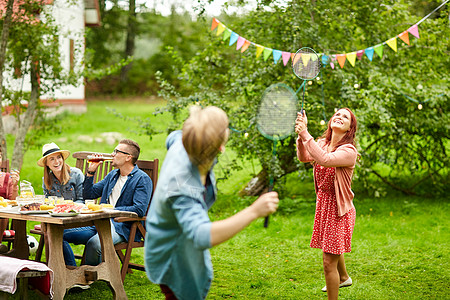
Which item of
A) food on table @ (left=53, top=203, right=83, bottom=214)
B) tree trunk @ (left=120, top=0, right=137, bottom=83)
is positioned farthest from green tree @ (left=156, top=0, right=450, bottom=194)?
tree trunk @ (left=120, top=0, right=137, bottom=83)

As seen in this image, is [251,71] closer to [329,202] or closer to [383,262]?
[383,262]

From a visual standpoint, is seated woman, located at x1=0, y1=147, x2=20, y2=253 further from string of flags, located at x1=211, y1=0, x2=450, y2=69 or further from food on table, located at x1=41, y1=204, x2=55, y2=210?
string of flags, located at x1=211, y1=0, x2=450, y2=69

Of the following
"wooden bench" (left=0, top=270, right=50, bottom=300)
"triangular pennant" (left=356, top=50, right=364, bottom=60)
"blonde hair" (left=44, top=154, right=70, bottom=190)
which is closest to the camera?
"wooden bench" (left=0, top=270, right=50, bottom=300)

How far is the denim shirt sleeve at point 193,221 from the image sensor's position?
2.12 metres

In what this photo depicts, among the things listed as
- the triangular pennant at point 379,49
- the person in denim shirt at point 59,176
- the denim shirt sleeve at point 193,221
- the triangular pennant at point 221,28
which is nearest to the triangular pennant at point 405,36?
the triangular pennant at point 379,49

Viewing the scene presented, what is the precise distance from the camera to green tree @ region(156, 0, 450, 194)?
7.38 metres

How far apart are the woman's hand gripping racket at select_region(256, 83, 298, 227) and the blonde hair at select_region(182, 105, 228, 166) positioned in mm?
3131

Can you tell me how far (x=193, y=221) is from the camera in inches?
84.7

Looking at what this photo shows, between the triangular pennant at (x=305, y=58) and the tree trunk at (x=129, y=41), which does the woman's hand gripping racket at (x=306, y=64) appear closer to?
the triangular pennant at (x=305, y=58)

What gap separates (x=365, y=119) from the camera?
23.1 feet

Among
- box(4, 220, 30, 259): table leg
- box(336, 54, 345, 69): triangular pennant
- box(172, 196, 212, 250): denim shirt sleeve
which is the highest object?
box(336, 54, 345, 69): triangular pennant

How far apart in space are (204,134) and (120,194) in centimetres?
267

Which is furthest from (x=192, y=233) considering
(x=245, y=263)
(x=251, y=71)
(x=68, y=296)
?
(x=251, y=71)

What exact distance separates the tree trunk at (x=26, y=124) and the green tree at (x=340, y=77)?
2.33 metres
